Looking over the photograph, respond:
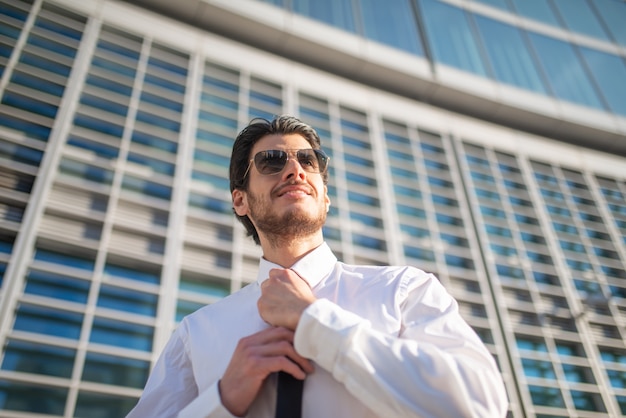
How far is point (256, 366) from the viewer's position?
106 cm

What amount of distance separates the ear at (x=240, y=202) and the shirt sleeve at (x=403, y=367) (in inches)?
36.9

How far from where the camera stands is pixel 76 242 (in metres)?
4.80

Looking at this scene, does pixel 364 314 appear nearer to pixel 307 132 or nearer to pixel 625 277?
pixel 307 132

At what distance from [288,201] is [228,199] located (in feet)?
15.3

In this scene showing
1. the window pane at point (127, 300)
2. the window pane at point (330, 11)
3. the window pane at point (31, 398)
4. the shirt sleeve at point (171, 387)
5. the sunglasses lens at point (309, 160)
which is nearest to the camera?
the shirt sleeve at point (171, 387)

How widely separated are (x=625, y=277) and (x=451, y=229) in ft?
11.4

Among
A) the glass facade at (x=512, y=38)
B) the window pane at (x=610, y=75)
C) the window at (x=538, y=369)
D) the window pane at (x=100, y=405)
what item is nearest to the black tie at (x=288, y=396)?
the window pane at (x=100, y=405)

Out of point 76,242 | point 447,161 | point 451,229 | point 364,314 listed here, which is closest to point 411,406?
point 364,314

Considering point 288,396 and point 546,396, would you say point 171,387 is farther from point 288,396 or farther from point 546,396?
point 546,396

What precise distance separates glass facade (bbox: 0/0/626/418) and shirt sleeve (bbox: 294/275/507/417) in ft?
12.9

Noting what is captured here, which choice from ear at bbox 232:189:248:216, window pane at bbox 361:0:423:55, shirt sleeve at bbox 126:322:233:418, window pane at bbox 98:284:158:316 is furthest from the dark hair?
window pane at bbox 361:0:423:55

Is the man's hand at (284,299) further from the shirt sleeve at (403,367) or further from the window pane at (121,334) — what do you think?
the window pane at (121,334)

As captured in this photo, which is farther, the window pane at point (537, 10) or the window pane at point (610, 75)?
the window pane at point (537, 10)

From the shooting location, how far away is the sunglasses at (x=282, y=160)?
1.68 meters
